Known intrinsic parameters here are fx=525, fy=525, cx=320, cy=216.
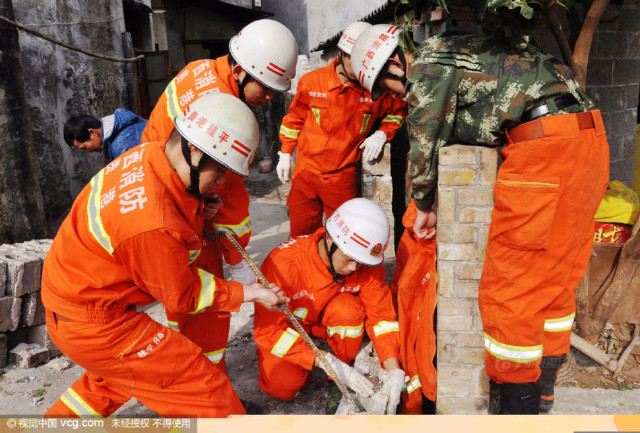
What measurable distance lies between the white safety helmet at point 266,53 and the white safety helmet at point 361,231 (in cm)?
90

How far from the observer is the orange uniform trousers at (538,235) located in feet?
7.44

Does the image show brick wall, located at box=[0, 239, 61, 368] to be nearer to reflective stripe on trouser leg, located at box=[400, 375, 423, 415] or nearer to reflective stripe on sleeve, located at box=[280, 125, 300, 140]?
reflective stripe on sleeve, located at box=[280, 125, 300, 140]

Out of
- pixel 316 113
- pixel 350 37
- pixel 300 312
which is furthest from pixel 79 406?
pixel 350 37

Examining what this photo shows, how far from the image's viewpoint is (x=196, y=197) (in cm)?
242

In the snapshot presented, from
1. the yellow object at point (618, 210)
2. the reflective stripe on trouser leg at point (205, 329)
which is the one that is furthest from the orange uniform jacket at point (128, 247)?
the yellow object at point (618, 210)

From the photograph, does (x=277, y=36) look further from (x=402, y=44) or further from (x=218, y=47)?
(x=218, y=47)

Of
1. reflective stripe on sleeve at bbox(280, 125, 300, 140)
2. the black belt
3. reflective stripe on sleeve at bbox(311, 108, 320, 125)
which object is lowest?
reflective stripe on sleeve at bbox(280, 125, 300, 140)

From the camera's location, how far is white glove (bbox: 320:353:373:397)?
2.99m

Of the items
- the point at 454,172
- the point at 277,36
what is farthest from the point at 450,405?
the point at 277,36

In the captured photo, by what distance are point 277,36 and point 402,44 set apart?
799 millimetres

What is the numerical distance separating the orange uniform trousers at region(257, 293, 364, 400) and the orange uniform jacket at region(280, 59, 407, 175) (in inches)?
54.9

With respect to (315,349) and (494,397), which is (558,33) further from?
(315,349)

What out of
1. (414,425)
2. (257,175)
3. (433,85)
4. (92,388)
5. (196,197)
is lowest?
(257,175)

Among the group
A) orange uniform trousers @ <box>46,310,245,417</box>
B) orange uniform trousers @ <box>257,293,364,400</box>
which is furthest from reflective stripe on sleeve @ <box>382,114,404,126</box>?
orange uniform trousers @ <box>46,310,245,417</box>
